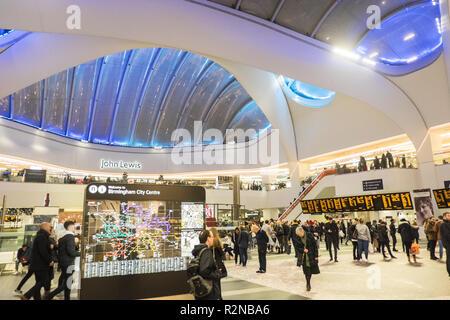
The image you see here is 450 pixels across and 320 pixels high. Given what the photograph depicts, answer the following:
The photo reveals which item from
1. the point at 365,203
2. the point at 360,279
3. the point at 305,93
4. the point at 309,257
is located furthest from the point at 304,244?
the point at 305,93

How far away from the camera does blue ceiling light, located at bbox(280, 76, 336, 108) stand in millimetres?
25094

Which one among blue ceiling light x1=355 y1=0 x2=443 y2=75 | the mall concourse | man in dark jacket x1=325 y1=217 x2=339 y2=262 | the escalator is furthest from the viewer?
the escalator

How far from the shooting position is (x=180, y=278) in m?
7.04

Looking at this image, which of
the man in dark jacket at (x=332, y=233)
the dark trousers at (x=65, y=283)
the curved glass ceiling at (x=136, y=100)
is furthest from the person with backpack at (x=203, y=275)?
the curved glass ceiling at (x=136, y=100)

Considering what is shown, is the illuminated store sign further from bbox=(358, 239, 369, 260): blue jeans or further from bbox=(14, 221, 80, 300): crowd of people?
bbox=(358, 239, 369, 260): blue jeans

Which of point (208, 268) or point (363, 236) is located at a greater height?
point (208, 268)

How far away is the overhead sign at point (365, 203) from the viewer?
47.9 feet

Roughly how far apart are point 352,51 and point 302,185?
481 inches

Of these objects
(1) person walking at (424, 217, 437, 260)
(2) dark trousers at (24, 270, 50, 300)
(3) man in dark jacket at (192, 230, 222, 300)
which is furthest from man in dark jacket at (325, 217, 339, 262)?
(2) dark trousers at (24, 270, 50, 300)

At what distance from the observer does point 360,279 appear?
808 cm

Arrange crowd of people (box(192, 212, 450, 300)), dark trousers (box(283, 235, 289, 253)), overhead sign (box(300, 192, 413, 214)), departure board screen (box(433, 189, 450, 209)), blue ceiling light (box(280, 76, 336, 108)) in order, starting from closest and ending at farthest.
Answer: crowd of people (box(192, 212, 450, 300)) < departure board screen (box(433, 189, 450, 209)) < overhead sign (box(300, 192, 413, 214)) < dark trousers (box(283, 235, 289, 253)) < blue ceiling light (box(280, 76, 336, 108))

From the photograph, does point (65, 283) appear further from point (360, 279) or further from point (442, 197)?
point (442, 197)

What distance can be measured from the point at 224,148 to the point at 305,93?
37.4 ft

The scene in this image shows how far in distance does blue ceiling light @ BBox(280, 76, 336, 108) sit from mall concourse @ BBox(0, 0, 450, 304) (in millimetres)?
185
